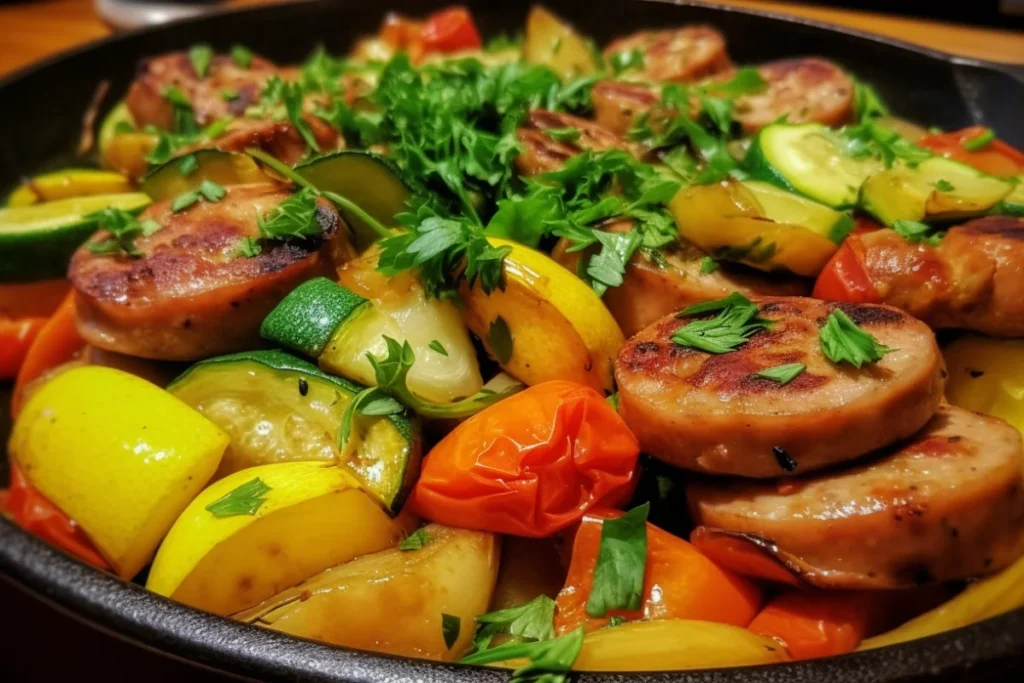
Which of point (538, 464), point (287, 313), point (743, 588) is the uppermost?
point (287, 313)

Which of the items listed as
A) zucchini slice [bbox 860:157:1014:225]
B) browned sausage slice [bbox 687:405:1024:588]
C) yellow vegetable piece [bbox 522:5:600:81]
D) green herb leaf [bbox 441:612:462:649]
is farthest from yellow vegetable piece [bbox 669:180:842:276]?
yellow vegetable piece [bbox 522:5:600:81]

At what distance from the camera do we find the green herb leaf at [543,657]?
3.84 ft

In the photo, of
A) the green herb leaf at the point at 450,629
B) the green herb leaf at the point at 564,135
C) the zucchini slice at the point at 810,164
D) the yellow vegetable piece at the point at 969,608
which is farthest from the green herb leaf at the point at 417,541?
the zucchini slice at the point at 810,164

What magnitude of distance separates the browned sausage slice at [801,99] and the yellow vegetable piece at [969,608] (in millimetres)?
1680

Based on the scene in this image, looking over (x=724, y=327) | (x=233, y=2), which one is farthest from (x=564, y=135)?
(x=233, y=2)

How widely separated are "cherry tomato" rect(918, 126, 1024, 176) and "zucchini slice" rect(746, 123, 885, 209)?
14.5 inches

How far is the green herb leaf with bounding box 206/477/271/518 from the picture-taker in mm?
1536

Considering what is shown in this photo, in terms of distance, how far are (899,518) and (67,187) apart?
2.68m

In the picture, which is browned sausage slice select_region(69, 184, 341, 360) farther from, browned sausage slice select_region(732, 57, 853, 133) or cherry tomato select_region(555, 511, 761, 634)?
browned sausage slice select_region(732, 57, 853, 133)

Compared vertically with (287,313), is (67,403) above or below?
below

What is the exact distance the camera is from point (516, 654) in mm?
1283

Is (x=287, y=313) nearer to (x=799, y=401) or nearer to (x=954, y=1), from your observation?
(x=799, y=401)

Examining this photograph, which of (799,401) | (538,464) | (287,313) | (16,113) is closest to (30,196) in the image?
(16,113)

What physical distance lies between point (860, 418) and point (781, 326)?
290mm
